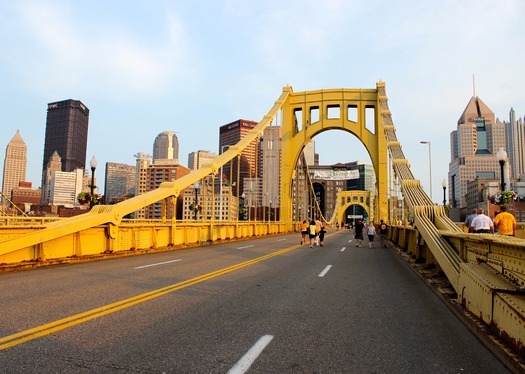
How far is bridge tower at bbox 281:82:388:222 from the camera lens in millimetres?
43094

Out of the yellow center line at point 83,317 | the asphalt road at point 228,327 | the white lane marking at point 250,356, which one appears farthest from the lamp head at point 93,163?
the white lane marking at point 250,356

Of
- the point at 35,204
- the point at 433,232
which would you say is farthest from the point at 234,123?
the point at 433,232

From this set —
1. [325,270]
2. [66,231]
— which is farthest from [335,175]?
[66,231]

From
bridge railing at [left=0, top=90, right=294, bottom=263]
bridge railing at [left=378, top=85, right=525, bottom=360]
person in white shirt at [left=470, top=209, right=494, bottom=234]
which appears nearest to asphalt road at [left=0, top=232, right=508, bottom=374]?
bridge railing at [left=378, top=85, right=525, bottom=360]

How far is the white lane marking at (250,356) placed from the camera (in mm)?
3756

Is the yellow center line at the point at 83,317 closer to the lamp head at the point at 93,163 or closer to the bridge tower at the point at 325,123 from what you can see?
the lamp head at the point at 93,163

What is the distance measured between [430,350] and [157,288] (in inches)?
204

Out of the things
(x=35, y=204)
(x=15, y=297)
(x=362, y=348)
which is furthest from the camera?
(x=35, y=204)

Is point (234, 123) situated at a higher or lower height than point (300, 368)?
higher

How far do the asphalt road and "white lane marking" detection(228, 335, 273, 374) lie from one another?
0.04 feet

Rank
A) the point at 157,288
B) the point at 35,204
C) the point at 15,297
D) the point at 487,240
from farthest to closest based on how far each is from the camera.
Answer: the point at 35,204
the point at 157,288
the point at 15,297
the point at 487,240

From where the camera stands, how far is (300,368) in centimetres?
386

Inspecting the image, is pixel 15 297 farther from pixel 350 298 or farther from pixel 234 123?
pixel 234 123

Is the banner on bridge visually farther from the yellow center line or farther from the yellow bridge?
the yellow center line
